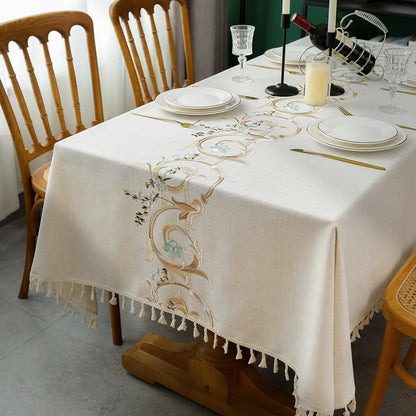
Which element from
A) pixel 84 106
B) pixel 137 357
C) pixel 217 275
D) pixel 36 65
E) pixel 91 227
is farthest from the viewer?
pixel 84 106

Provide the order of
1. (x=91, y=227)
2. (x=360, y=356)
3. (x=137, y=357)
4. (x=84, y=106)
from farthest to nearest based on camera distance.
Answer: (x=84, y=106) < (x=360, y=356) < (x=137, y=357) < (x=91, y=227)

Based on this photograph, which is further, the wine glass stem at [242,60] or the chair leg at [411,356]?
the wine glass stem at [242,60]

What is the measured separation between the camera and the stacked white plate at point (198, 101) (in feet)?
4.84

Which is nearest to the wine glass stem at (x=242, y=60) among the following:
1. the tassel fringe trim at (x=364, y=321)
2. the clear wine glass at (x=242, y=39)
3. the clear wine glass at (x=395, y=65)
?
the clear wine glass at (x=242, y=39)

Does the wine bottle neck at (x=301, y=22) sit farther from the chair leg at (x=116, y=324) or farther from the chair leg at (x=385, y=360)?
the chair leg at (x=116, y=324)

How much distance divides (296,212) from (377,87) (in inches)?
32.5

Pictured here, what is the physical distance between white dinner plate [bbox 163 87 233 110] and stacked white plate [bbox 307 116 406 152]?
0.86 feet

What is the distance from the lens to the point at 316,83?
1541 millimetres

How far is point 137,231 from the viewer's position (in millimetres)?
1245

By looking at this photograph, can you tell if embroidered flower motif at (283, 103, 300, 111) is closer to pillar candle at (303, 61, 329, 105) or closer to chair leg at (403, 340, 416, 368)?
pillar candle at (303, 61, 329, 105)

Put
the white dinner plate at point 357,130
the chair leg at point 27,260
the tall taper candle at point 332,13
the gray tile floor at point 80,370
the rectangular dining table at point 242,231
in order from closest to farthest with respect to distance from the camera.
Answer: the rectangular dining table at point 242,231, the white dinner plate at point 357,130, the tall taper candle at point 332,13, the gray tile floor at point 80,370, the chair leg at point 27,260

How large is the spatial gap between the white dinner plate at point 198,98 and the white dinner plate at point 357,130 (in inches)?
11.2

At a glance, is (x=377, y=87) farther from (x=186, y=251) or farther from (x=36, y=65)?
(x=36, y=65)

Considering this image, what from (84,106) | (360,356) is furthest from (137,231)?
(84,106)
